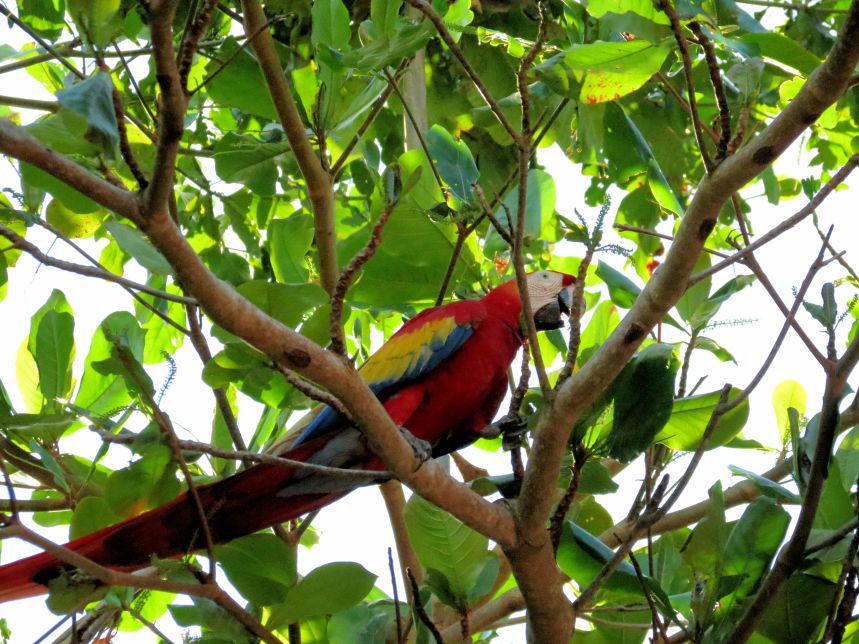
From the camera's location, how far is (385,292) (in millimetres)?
1913

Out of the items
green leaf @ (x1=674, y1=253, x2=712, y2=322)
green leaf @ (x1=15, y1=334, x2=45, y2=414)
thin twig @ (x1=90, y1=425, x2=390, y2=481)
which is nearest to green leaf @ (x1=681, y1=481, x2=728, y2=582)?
green leaf @ (x1=674, y1=253, x2=712, y2=322)

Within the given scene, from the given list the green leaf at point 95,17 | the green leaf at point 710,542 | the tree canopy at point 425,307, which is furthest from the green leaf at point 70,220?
the green leaf at point 710,542

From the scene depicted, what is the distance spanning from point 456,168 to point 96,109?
93cm

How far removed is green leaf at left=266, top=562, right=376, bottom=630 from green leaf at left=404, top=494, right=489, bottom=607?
146 millimetres

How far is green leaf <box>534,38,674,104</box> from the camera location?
4.01ft

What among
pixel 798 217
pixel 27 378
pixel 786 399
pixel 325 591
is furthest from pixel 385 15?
pixel 786 399

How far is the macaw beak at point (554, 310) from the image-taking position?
2.11m

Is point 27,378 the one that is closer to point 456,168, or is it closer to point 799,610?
point 456,168

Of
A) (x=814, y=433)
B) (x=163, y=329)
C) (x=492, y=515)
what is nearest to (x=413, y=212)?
(x=492, y=515)

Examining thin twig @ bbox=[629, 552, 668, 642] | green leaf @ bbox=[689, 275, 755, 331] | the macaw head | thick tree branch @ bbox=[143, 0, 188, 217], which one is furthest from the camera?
the macaw head

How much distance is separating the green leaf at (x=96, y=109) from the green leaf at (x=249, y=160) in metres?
1.00

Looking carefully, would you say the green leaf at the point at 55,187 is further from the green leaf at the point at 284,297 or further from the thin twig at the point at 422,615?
the thin twig at the point at 422,615

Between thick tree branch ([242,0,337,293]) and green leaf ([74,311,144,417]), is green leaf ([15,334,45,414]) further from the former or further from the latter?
thick tree branch ([242,0,337,293])

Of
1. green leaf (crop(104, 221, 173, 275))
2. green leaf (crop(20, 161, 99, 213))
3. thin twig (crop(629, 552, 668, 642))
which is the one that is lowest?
thin twig (crop(629, 552, 668, 642))
